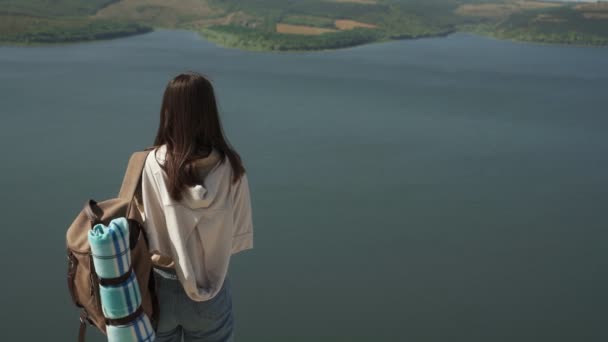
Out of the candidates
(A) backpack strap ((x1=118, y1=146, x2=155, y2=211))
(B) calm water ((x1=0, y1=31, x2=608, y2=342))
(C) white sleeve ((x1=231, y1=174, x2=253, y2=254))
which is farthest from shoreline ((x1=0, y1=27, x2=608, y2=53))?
(A) backpack strap ((x1=118, y1=146, x2=155, y2=211))

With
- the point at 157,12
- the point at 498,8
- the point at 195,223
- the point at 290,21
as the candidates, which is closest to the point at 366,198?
the point at 195,223

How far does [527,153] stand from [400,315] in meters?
3.76

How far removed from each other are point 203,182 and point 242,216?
0.41ft

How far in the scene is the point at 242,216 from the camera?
0.94m

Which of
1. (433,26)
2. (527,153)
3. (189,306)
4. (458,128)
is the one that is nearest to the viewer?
(189,306)

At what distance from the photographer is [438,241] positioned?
4016mm

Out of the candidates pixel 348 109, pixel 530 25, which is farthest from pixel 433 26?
pixel 348 109

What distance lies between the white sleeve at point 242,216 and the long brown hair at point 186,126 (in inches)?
3.5

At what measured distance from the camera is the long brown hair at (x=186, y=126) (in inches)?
32.1

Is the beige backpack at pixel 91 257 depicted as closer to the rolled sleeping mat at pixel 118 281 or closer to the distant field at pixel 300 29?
the rolled sleeping mat at pixel 118 281

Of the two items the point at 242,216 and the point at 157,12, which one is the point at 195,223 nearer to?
the point at 242,216

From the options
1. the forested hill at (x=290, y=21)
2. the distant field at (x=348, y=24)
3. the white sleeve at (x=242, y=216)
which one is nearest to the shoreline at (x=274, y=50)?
the forested hill at (x=290, y=21)

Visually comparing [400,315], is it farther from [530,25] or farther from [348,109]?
[530,25]

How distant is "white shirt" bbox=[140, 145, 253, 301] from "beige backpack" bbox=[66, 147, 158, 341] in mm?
18
